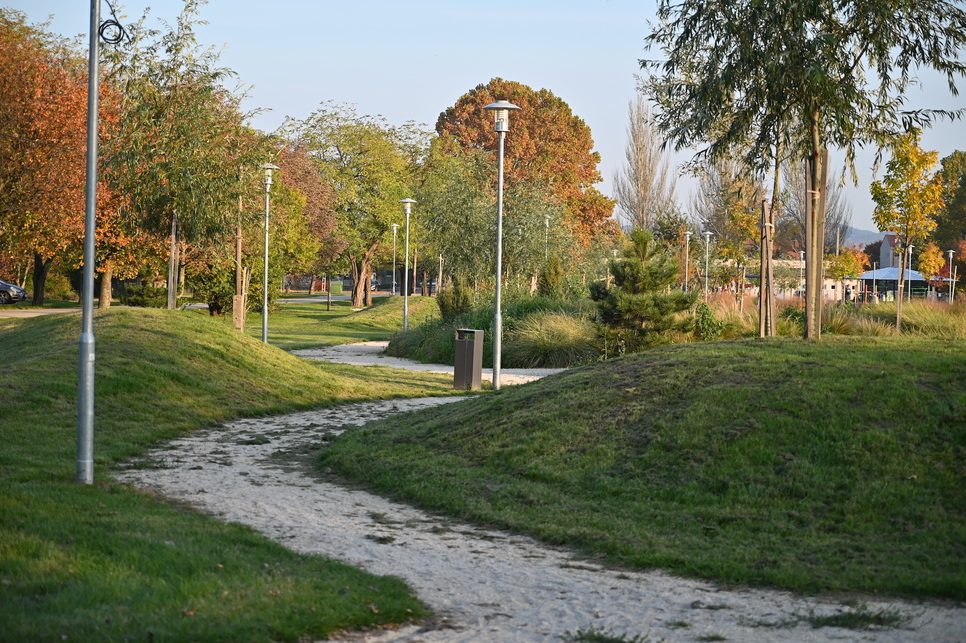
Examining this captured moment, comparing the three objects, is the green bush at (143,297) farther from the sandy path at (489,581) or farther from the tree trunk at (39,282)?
the sandy path at (489,581)

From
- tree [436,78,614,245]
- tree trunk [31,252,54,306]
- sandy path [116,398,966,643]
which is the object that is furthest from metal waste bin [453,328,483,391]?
tree [436,78,614,245]

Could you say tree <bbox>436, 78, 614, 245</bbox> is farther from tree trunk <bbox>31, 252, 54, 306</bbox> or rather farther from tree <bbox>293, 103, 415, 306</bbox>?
tree trunk <bbox>31, 252, 54, 306</bbox>

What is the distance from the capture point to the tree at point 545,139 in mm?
60750

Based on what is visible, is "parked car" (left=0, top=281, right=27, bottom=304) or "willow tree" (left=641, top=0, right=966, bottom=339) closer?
"willow tree" (left=641, top=0, right=966, bottom=339)

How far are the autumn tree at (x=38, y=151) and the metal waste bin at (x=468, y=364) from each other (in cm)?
1569

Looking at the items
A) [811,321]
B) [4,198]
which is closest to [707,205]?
[4,198]

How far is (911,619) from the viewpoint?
4.94 meters

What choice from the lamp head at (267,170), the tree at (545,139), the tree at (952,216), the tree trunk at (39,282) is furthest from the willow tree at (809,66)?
the tree at (952,216)

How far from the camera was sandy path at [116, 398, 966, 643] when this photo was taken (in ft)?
15.7

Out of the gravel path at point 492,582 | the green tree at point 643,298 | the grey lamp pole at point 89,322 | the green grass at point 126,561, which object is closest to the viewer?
the green grass at point 126,561

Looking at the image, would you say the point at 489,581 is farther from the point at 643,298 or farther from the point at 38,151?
the point at 38,151

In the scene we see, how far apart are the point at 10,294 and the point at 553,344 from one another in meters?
34.6

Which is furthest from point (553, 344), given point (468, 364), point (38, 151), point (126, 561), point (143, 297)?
point (143, 297)

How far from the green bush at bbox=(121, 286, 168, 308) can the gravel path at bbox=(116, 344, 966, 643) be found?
34.4 meters
